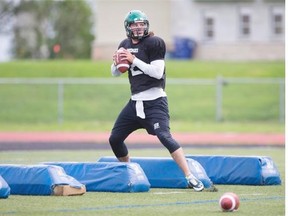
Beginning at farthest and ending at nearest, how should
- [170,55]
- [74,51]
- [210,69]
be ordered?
[74,51] → [170,55] → [210,69]

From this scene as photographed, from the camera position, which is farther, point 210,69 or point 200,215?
point 210,69

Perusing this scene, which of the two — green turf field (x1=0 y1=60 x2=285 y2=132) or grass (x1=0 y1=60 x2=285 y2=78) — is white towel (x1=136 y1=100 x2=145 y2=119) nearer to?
green turf field (x1=0 y1=60 x2=285 y2=132)

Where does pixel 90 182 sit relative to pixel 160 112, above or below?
below

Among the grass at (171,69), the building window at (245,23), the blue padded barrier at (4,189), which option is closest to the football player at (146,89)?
the blue padded barrier at (4,189)

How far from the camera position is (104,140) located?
25.8 m

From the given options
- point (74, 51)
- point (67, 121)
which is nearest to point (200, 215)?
point (67, 121)

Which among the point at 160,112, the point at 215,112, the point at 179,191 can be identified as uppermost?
the point at 160,112

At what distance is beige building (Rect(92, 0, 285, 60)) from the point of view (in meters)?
48.6

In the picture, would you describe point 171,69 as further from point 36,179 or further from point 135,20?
point 36,179

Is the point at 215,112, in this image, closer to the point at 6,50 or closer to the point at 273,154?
the point at 273,154

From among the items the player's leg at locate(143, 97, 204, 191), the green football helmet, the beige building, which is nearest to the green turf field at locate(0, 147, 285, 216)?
the player's leg at locate(143, 97, 204, 191)

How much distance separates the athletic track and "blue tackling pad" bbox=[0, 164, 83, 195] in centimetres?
1008

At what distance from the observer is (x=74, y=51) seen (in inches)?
2208

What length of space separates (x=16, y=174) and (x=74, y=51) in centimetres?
4434
